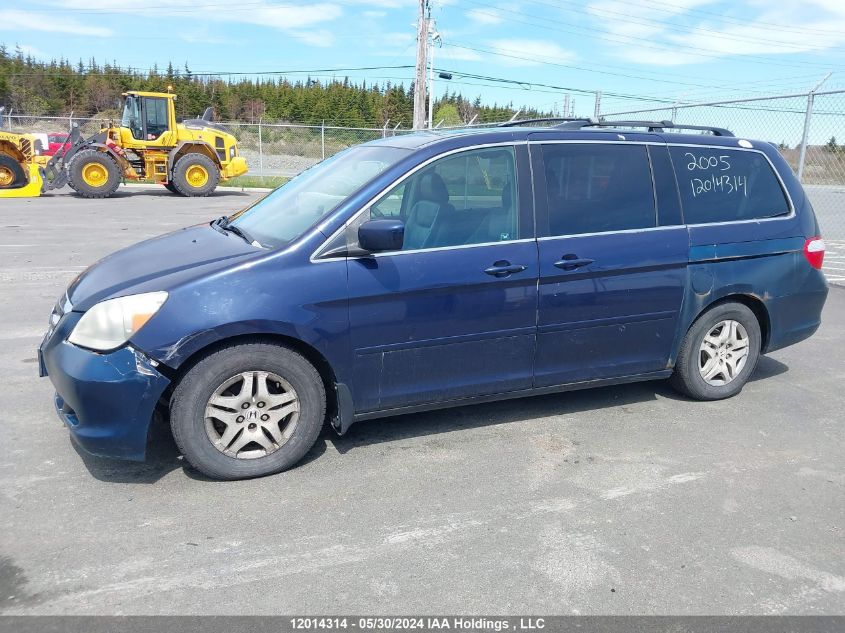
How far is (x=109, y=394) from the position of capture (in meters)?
3.27

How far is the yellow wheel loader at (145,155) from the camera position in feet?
63.5

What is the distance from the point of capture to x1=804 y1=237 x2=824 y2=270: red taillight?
4933 millimetres

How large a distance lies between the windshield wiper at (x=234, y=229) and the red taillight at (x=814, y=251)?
386cm

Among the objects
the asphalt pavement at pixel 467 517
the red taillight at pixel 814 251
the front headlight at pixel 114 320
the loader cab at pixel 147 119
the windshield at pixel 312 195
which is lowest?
the asphalt pavement at pixel 467 517

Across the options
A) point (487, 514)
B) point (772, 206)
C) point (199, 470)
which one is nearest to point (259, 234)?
point (199, 470)

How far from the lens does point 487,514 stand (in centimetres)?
331

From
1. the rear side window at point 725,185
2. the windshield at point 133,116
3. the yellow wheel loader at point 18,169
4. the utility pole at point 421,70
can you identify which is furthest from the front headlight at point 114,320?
the utility pole at point 421,70

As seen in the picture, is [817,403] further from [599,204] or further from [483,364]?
[483,364]

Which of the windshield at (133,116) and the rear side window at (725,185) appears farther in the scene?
the windshield at (133,116)

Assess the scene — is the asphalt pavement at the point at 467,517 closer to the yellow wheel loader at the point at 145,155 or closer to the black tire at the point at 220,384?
the black tire at the point at 220,384

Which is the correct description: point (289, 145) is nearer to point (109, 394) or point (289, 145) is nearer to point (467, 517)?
point (109, 394)

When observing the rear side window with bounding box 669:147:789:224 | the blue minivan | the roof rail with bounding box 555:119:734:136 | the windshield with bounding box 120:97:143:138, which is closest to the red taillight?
the blue minivan

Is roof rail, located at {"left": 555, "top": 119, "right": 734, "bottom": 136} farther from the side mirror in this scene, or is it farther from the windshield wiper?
the windshield wiper

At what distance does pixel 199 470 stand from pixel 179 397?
412 millimetres
